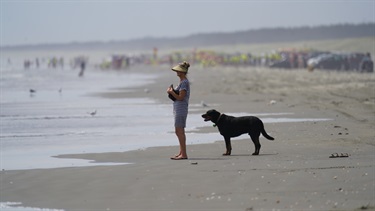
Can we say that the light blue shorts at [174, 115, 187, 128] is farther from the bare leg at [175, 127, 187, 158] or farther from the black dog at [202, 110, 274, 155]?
the black dog at [202, 110, 274, 155]

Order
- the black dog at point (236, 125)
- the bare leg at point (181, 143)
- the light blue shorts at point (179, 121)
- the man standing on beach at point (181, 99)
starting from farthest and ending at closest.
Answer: the black dog at point (236, 125)
the light blue shorts at point (179, 121)
the man standing on beach at point (181, 99)
the bare leg at point (181, 143)

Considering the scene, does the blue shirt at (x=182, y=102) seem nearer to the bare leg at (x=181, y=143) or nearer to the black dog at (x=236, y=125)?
the bare leg at (x=181, y=143)

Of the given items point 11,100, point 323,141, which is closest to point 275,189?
point 323,141

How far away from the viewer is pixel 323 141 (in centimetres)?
1330

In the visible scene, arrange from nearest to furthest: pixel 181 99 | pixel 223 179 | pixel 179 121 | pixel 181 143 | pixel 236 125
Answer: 1. pixel 223 179
2. pixel 181 143
3. pixel 181 99
4. pixel 179 121
5. pixel 236 125

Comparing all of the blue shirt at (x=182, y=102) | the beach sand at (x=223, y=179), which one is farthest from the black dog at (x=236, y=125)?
the blue shirt at (x=182, y=102)

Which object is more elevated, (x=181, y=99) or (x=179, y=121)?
(x=181, y=99)

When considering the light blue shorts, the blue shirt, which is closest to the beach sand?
the light blue shorts

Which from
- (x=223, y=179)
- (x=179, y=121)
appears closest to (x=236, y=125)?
(x=179, y=121)

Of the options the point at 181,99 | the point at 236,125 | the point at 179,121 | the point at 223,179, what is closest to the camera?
the point at 223,179

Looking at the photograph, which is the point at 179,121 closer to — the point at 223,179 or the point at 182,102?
the point at 182,102

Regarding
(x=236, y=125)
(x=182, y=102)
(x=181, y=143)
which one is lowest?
(x=181, y=143)

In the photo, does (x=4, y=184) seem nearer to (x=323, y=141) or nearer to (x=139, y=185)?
(x=139, y=185)

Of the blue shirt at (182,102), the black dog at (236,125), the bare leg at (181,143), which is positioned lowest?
the bare leg at (181,143)
